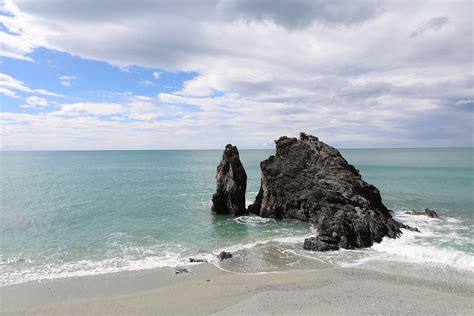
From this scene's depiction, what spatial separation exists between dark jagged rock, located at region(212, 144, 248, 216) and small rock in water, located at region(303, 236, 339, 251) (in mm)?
14853

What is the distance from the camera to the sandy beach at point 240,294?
16812 millimetres

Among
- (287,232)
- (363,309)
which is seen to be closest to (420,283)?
(363,309)

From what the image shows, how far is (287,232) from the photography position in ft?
107

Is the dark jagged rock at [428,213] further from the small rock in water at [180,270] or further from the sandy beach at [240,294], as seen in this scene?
the small rock in water at [180,270]

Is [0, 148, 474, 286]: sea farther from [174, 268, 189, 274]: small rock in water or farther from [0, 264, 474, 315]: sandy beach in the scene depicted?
[0, 264, 474, 315]: sandy beach

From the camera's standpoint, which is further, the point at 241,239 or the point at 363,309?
the point at 241,239

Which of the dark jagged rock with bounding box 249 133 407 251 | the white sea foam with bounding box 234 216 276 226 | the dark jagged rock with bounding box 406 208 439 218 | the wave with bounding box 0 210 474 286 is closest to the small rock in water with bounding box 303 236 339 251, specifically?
the dark jagged rock with bounding box 249 133 407 251

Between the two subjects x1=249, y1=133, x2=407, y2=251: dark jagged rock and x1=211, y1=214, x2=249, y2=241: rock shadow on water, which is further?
x1=211, y1=214, x2=249, y2=241: rock shadow on water

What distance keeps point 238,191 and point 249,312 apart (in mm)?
24996

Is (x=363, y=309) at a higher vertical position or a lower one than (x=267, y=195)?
lower

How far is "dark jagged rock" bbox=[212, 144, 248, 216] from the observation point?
41.0 m

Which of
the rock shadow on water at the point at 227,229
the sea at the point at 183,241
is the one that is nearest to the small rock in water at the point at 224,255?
the sea at the point at 183,241

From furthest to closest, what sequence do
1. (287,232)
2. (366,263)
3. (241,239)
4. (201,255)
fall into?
(287,232) → (241,239) → (201,255) → (366,263)

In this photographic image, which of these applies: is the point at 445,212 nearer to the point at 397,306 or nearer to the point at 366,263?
the point at 366,263
